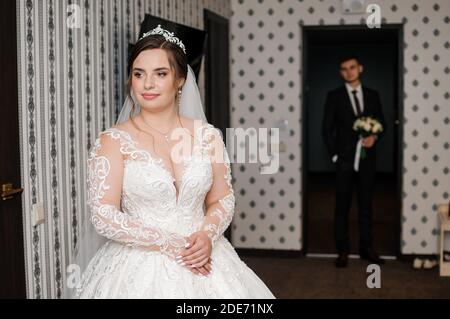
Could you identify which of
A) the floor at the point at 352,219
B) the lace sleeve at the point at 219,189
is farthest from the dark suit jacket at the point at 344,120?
the lace sleeve at the point at 219,189

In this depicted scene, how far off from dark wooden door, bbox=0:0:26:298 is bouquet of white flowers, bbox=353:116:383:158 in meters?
3.45

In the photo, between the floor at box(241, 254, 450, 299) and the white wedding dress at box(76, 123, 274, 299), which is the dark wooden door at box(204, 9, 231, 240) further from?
the white wedding dress at box(76, 123, 274, 299)

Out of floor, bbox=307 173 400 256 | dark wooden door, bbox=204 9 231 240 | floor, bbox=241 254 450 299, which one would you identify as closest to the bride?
floor, bbox=241 254 450 299

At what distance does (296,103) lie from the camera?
5.68 meters

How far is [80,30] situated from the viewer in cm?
293

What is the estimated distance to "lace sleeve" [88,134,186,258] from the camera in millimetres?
2043

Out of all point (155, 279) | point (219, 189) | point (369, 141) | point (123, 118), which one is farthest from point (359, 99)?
point (155, 279)

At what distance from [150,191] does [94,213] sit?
20 centimetres

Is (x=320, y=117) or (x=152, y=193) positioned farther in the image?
(x=320, y=117)

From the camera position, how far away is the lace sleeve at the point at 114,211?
2043mm

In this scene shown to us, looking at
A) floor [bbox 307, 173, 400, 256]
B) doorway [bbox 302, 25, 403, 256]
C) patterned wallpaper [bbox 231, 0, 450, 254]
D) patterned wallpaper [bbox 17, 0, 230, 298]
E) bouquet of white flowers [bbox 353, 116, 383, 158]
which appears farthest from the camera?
A: doorway [bbox 302, 25, 403, 256]

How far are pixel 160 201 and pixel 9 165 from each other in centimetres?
65

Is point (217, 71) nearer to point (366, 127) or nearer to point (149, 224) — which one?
point (366, 127)
